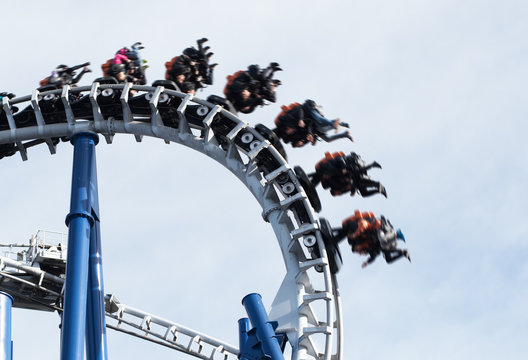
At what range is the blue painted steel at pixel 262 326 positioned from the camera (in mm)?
8953

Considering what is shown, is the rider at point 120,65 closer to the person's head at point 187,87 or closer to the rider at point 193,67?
the rider at point 193,67

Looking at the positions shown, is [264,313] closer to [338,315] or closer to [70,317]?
[338,315]

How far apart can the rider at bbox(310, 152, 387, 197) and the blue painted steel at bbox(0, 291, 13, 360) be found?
4033 millimetres

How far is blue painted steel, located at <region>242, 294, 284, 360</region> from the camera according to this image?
8.95 metres

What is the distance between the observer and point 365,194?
35.5ft

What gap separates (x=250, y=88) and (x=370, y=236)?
2.68 meters

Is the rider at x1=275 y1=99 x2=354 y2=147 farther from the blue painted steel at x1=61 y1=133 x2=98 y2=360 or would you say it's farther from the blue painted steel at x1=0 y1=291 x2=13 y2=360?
the blue painted steel at x1=0 y1=291 x2=13 y2=360

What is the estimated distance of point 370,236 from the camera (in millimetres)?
10211

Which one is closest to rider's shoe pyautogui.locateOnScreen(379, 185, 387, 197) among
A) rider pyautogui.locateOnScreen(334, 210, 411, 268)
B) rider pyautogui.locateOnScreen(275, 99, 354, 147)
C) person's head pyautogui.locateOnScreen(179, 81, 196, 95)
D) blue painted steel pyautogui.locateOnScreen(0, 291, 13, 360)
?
rider pyautogui.locateOnScreen(334, 210, 411, 268)

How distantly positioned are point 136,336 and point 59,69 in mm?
4026

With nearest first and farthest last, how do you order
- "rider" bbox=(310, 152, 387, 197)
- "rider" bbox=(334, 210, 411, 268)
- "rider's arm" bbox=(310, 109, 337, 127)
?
"rider" bbox=(334, 210, 411, 268), "rider" bbox=(310, 152, 387, 197), "rider's arm" bbox=(310, 109, 337, 127)

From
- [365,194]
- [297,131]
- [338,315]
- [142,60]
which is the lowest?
[338,315]

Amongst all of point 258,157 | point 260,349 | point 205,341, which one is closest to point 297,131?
point 258,157

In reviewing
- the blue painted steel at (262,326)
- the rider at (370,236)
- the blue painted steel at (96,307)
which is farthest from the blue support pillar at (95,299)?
the rider at (370,236)
